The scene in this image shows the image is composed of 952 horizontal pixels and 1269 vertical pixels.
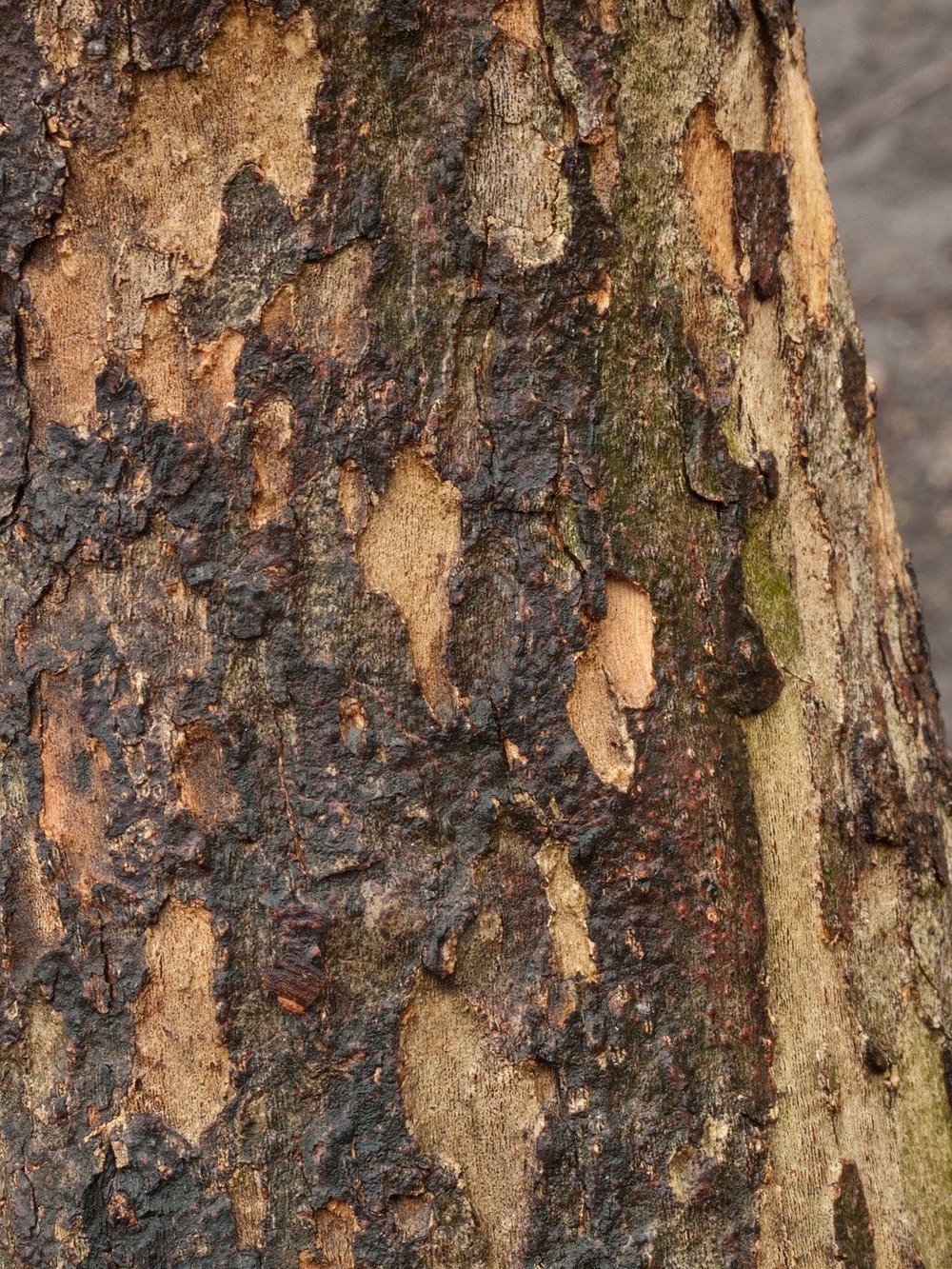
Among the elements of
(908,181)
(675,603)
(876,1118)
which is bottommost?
(876,1118)

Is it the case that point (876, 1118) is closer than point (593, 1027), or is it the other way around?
point (593, 1027)

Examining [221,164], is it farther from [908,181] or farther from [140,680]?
[908,181]

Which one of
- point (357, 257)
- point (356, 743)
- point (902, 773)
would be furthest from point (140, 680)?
point (902, 773)

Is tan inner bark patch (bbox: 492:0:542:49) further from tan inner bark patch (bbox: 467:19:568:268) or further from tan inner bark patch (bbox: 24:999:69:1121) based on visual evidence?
tan inner bark patch (bbox: 24:999:69:1121)

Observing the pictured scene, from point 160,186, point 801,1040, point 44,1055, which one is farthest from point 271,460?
point 801,1040

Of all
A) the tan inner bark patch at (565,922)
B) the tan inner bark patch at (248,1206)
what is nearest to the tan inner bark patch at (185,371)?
the tan inner bark patch at (565,922)

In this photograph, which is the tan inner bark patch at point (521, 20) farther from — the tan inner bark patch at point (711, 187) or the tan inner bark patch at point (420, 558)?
the tan inner bark patch at point (420, 558)

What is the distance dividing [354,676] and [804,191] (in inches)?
22.1

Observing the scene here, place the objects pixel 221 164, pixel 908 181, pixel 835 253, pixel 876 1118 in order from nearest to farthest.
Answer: pixel 221 164, pixel 876 1118, pixel 835 253, pixel 908 181

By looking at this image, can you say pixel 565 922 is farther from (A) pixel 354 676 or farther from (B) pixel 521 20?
(B) pixel 521 20

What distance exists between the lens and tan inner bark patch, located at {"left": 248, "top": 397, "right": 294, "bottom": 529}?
826mm

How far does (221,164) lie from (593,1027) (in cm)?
63

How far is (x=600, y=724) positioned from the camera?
85 centimetres

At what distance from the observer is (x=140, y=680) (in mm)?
835
